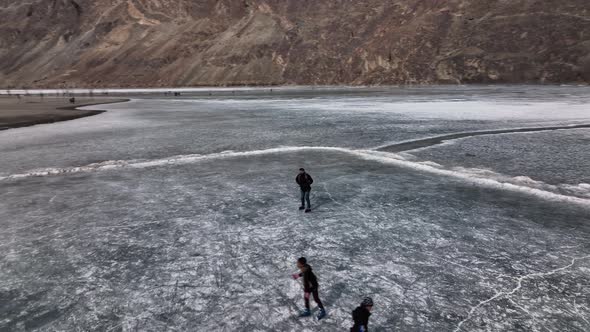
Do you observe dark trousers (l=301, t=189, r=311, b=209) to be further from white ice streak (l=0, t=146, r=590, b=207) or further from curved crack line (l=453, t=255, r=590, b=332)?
white ice streak (l=0, t=146, r=590, b=207)

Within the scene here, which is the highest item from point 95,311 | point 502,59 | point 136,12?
point 136,12

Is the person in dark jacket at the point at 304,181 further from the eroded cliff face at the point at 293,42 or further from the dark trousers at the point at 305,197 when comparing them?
the eroded cliff face at the point at 293,42

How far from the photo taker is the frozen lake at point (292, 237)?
695cm

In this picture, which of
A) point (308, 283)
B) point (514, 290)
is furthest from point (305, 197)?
point (514, 290)

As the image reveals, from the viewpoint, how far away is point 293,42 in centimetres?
12181

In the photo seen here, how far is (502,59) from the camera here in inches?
3546

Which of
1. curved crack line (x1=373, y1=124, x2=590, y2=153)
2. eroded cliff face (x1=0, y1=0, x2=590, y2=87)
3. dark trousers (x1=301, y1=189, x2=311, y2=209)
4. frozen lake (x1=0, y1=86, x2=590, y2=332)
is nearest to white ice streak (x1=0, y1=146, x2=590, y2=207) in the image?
frozen lake (x1=0, y1=86, x2=590, y2=332)

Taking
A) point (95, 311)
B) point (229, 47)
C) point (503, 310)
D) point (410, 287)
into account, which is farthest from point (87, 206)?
point (229, 47)

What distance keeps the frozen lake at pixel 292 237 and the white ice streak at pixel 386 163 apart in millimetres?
100

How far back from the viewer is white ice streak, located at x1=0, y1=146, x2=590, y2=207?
13.0 metres

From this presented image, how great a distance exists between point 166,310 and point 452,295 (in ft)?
16.1

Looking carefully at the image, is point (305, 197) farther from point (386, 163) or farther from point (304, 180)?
point (386, 163)

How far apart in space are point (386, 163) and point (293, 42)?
110 m

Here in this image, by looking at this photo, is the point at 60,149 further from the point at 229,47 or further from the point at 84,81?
the point at 84,81
